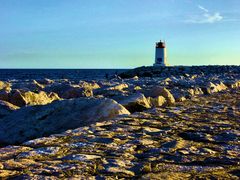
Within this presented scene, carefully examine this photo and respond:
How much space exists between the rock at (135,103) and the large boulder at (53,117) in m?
0.85

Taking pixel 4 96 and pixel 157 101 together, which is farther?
pixel 4 96

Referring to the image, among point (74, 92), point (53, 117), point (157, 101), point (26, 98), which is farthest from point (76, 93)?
point (53, 117)

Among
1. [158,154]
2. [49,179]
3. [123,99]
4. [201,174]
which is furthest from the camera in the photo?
[123,99]

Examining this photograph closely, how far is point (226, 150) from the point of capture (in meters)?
4.20

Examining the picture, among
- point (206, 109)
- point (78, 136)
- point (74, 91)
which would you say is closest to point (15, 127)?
point (78, 136)

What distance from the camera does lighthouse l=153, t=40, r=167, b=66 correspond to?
58.3 m

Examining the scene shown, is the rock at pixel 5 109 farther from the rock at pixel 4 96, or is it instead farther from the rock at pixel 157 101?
the rock at pixel 157 101

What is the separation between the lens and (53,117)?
5.90 m

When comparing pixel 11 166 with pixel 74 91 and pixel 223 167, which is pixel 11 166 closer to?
pixel 223 167

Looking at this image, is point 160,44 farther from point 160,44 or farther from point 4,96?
point 4,96

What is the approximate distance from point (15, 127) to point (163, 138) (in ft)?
7.23

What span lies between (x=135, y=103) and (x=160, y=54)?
2047 inches

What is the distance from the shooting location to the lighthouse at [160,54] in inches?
2294

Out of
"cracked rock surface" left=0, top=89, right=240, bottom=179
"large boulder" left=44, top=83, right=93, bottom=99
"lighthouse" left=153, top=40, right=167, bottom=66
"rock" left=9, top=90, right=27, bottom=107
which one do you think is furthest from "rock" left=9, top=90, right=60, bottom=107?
"lighthouse" left=153, top=40, right=167, bottom=66
